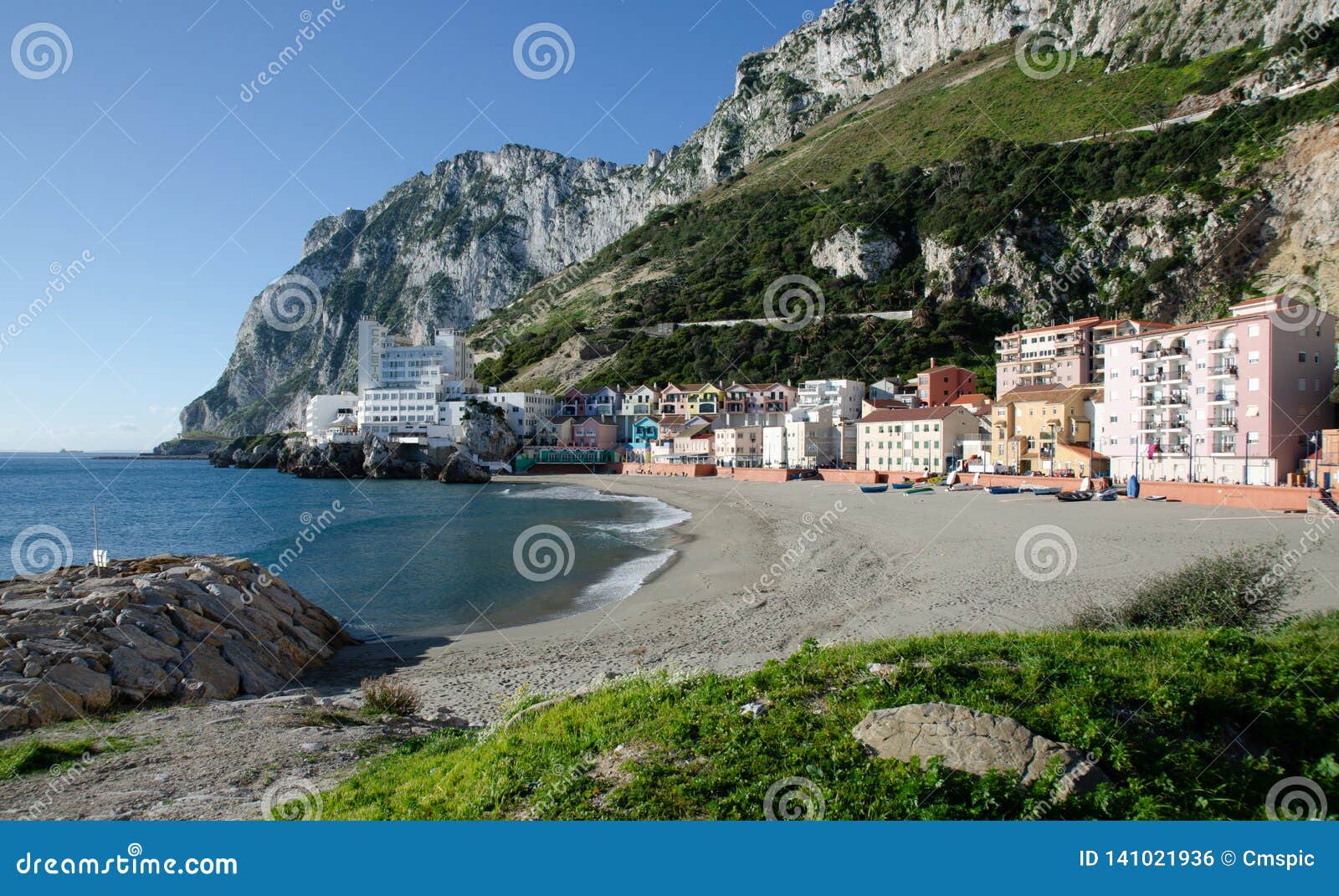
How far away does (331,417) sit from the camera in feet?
353

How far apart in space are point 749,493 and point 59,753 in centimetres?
4774

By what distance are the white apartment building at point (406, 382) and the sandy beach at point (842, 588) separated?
232 feet

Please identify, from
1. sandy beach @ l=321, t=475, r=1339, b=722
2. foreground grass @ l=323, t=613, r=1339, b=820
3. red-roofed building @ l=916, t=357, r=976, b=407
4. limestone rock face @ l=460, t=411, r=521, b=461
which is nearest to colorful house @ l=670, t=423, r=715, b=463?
limestone rock face @ l=460, t=411, r=521, b=461

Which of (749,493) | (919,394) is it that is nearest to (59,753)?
(749,493)

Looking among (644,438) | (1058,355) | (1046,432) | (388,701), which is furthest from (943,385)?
(388,701)

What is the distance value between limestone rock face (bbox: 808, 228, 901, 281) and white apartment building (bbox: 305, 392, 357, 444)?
253 feet

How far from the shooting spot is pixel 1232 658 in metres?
7.44

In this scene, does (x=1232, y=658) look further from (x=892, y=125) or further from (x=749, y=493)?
(x=892, y=125)

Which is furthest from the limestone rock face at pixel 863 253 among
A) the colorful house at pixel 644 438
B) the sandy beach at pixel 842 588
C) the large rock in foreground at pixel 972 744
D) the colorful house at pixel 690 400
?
the large rock in foreground at pixel 972 744

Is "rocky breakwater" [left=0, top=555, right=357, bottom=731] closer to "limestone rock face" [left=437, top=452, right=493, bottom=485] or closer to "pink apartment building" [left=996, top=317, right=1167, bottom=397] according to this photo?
"limestone rock face" [left=437, top=452, right=493, bottom=485]

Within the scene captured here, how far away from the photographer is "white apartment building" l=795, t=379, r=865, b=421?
73812 mm

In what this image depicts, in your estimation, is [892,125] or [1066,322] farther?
[892,125]

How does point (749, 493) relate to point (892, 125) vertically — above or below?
below

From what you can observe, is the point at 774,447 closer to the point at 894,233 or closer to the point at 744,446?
the point at 744,446
